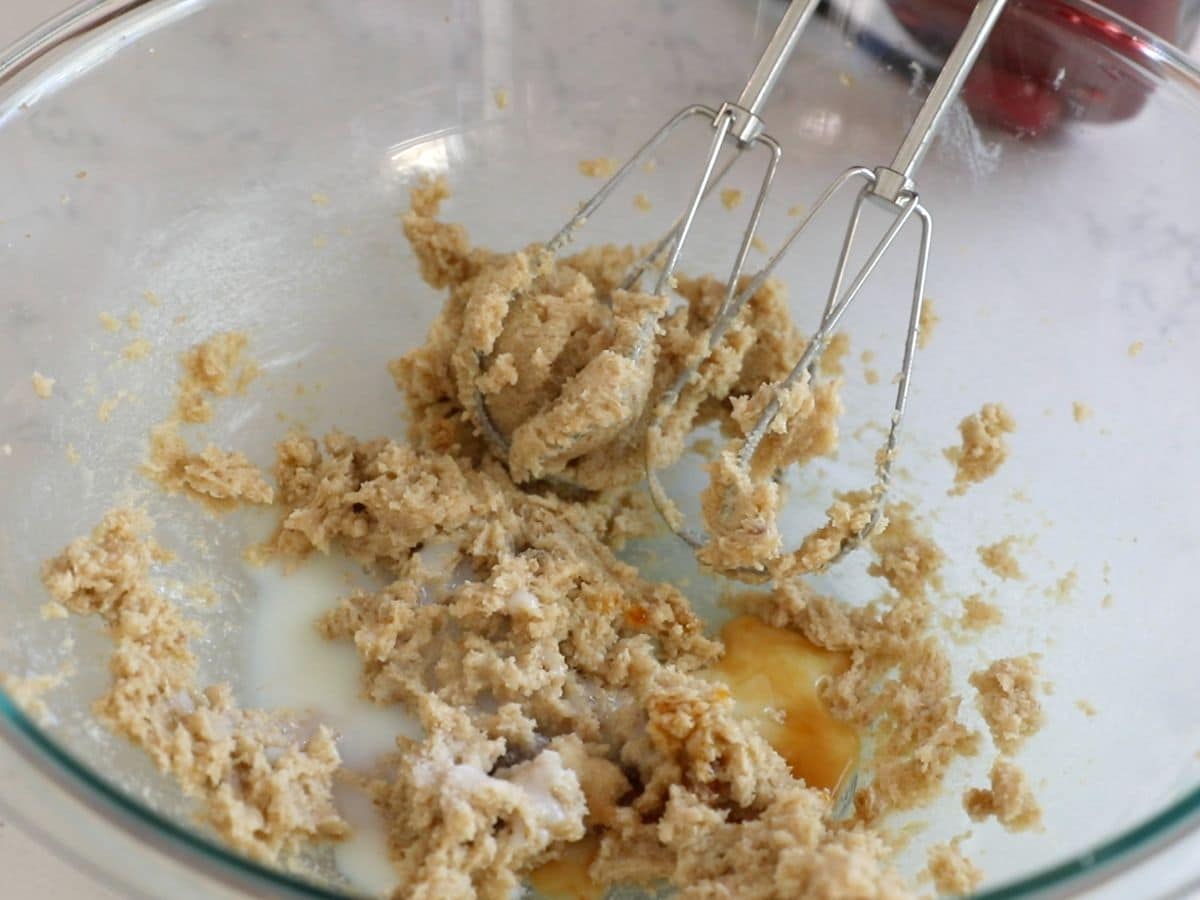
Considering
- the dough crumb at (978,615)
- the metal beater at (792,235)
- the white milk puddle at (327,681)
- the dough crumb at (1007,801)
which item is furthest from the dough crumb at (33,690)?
the dough crumb at (978,615)

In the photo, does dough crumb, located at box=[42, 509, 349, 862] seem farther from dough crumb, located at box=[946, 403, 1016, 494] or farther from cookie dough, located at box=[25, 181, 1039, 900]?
dough crumb, located at box=[946, 403, 1016, 494]

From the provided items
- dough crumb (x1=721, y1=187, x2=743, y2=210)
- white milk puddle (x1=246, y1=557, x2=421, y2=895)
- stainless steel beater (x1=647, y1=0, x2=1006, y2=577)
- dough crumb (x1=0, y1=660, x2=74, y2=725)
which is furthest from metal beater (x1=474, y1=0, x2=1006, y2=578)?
dough crumb (x1=0, y1=660, x2=74, y2=725)

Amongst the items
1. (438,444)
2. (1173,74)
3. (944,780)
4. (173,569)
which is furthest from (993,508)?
(173,569)

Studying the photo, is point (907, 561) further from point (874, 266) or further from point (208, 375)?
point (208, 375)

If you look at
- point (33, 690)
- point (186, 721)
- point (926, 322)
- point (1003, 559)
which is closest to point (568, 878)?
point (186, 721)

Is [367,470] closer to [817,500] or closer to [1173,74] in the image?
[817,500]

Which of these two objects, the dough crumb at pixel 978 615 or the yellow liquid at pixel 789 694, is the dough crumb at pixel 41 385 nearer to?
the yellow liquid at pixel 789 694
